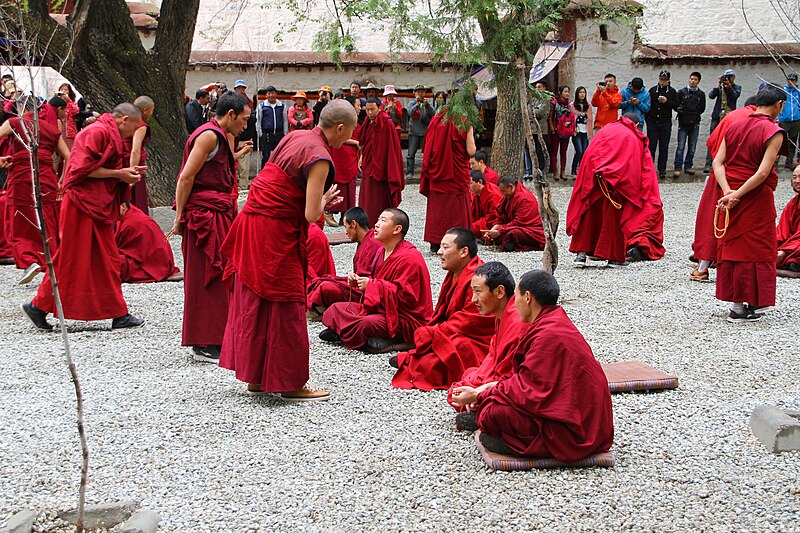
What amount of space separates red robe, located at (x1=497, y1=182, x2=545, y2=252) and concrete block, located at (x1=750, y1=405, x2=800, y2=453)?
17.4 ft

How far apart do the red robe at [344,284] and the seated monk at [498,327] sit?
6.13ft

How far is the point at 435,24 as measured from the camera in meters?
6.08

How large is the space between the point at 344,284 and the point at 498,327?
2.39m

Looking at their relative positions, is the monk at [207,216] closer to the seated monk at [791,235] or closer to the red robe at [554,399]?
the red robe at [554,399]

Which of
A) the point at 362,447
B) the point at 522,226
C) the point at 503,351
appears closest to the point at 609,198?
the point at 522,226

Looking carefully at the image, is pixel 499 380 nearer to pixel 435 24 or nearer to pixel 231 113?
pixel 231 113

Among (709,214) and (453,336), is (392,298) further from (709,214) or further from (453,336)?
(709,214)

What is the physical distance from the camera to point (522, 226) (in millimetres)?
9289

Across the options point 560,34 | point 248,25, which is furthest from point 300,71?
point 560,34

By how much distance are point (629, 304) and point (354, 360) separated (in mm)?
2606

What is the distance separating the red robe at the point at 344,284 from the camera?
607 cm

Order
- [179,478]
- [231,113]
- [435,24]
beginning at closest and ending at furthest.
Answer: [179,478], [231,113], [435,24]

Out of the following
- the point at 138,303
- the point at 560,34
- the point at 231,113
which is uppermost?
the point at 560,34

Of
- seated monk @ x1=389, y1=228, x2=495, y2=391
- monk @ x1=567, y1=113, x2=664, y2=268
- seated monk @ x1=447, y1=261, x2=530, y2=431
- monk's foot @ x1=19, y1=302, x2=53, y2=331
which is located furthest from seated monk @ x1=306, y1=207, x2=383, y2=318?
monk @ x1=567, y1=113, x2=664, y2=268
